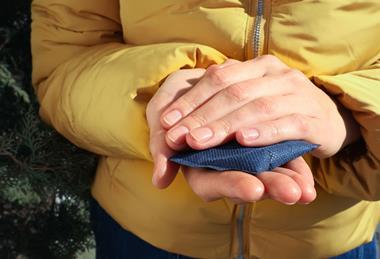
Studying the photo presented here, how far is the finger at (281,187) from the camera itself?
1.90 feet

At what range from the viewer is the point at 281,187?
1.90 ft

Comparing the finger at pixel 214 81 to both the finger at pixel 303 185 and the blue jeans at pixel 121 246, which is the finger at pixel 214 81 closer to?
the finger at pixel 303 185

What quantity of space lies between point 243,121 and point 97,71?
0.30m

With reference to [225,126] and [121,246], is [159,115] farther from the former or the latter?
[121,246]

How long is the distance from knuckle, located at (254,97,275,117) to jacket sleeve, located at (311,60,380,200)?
146mm

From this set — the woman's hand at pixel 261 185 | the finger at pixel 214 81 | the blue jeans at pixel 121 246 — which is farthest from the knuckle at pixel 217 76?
the blue jeans at pixel 121 246

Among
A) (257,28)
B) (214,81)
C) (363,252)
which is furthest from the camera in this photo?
(363,252)

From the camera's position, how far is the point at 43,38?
97 cm

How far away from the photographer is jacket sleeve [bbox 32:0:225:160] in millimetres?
786

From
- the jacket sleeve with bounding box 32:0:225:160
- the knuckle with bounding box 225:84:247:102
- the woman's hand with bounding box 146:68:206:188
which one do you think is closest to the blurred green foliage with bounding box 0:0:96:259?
the jacket sleeve with bounding box 32:0:225:160

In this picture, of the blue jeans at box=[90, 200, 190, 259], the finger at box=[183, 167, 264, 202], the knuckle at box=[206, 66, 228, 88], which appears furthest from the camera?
the blue jeans at box=[90, 200, 190, 259]

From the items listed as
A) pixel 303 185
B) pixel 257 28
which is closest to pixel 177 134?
pixel 303 185

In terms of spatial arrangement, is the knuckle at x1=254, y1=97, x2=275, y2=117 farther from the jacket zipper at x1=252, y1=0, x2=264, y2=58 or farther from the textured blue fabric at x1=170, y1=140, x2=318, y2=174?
the jacket zipper at x1=252, y1=0, x2=264, y2=58

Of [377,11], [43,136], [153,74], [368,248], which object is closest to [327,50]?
[377,11]
